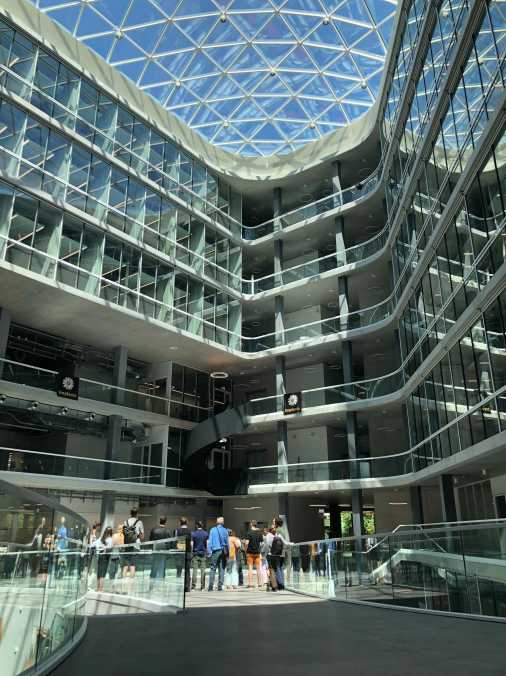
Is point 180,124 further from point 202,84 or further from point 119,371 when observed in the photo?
point 119,371

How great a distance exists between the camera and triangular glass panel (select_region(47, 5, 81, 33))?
2858cm

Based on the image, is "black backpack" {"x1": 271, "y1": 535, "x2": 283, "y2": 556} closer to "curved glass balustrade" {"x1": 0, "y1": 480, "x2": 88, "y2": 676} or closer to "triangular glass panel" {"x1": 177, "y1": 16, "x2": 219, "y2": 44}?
"curved glass balustrade" {"x1": 0, "y1": 480, "x2": 88, "y2": 676}

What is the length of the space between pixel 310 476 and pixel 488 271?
60.7 ft

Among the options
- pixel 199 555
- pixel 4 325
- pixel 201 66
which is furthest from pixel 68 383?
pixel 201 66

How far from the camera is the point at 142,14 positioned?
30.5 m

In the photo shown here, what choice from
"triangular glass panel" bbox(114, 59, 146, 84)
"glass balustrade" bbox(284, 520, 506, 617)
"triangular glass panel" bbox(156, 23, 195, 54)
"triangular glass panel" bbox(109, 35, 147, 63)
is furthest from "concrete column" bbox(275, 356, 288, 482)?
"triangular glass panel" bbox(109, 35, 147, 63)

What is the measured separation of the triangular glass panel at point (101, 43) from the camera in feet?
100

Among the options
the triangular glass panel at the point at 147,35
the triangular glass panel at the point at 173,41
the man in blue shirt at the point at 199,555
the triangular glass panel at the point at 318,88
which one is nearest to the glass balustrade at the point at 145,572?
the man in blue shirt at the point at 199,555

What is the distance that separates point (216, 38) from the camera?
33094 mm

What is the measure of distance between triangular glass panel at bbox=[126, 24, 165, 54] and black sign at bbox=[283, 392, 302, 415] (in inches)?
842

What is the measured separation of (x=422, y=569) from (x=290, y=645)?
182 inches

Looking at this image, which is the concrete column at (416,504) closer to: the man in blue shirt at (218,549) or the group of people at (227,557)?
the group of people at (227,557)

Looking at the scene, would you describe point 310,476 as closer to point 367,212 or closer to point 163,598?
point 367,212

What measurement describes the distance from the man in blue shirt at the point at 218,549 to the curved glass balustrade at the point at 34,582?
8.54 meters
